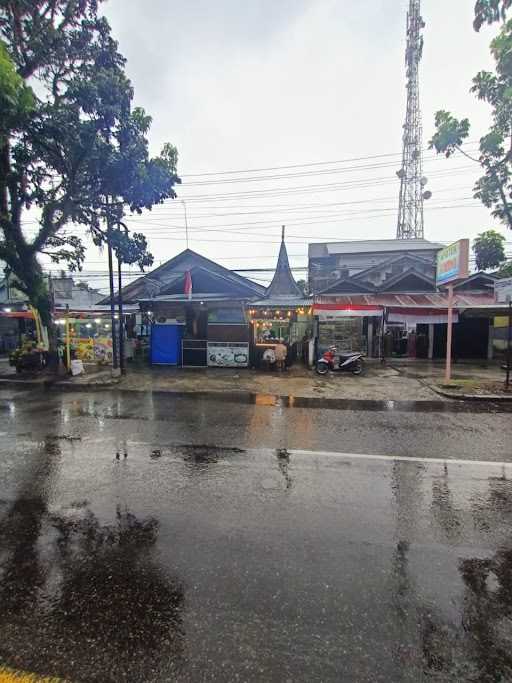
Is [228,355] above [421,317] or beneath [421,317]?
beneath

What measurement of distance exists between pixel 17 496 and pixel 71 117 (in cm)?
1214

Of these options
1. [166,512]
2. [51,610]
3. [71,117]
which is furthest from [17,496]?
[71,117]

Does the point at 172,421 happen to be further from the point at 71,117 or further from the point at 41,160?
the point at 41,160

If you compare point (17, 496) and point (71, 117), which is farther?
point (71, 117)

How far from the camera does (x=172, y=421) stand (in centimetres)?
775

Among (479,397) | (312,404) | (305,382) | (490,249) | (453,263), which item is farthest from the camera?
(490,249)

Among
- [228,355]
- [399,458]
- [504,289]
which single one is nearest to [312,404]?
[399,458]

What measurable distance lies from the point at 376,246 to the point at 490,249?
20.4 m

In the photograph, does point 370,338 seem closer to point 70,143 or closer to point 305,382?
point 305,382

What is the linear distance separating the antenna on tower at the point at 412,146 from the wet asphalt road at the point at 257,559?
40.9 metres

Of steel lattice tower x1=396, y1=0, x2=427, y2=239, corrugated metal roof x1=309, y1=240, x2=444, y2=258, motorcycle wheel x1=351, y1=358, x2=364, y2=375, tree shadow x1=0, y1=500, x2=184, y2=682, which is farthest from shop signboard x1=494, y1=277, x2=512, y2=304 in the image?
steel lattice tower x1=396, y1=0, x2=427, y2=239

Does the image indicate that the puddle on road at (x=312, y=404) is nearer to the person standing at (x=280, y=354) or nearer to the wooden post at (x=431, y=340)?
the person standing at (x=280, y=354)

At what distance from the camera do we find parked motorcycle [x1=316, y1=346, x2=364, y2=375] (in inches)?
560

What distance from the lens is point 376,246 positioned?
3719 centimetres
